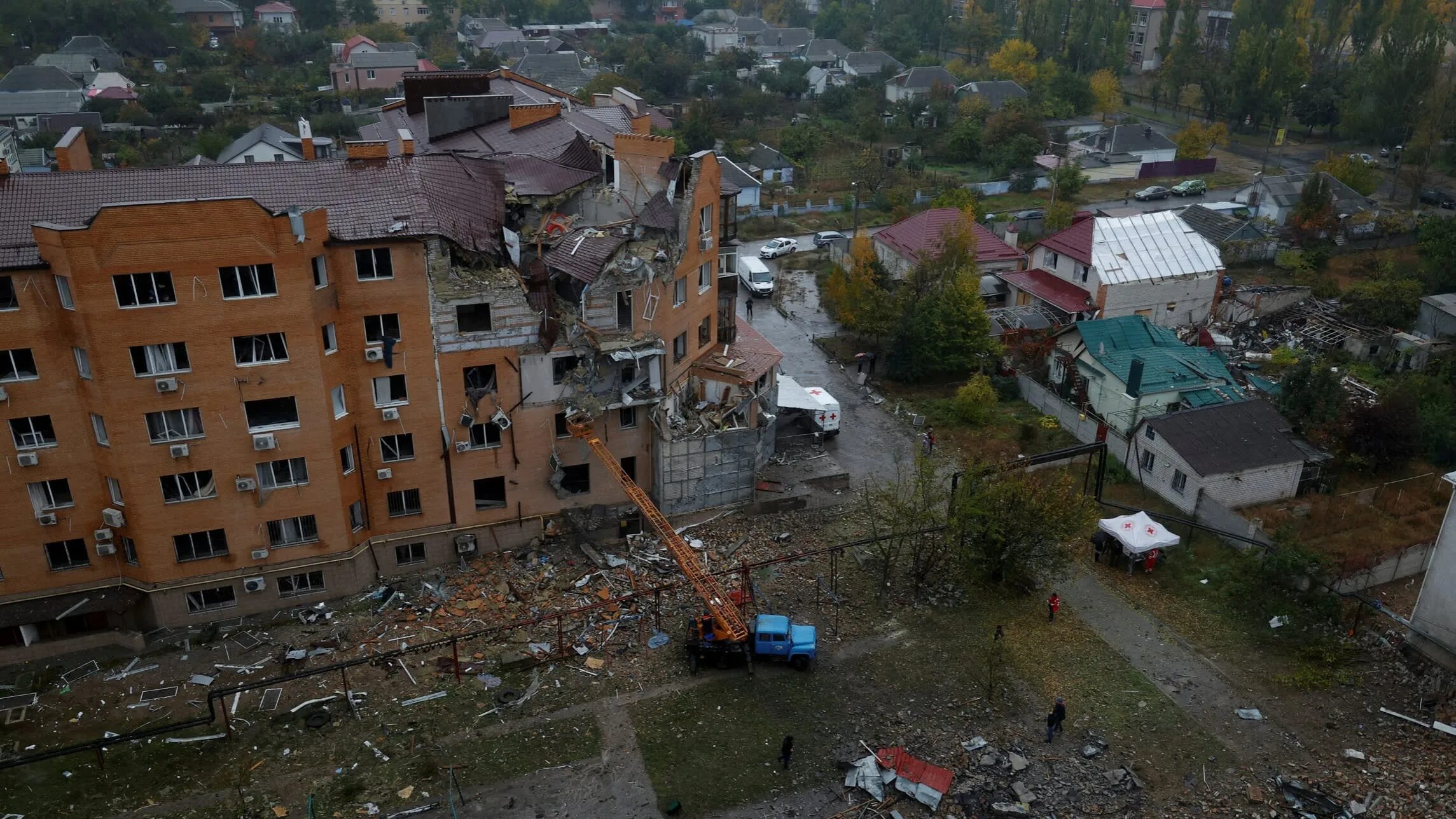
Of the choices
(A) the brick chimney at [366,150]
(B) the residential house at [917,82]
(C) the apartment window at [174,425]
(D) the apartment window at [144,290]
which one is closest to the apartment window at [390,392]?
→ (C) the apartment window at [174,425]

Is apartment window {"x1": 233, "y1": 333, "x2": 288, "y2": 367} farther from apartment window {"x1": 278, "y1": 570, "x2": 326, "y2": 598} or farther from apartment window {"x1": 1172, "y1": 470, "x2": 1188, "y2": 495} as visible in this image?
apartment window {"x1": 1172, "y1": 470, "x2": 1188, "y2": 495}

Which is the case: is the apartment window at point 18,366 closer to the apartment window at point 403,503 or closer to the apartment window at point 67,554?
the apartment window at point 67,554

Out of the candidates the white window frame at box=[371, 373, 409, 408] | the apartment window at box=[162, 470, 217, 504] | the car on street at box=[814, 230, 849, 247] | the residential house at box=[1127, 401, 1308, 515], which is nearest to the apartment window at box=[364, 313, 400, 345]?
the white window frame at box=[371, 373, 409, 408]

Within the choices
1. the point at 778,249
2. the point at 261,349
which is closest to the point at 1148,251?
the point at 778,249

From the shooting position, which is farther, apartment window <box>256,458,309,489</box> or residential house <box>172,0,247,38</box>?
residential house <box>172,0,247,38</box>

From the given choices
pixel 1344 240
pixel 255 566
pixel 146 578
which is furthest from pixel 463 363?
pixel 1344 240
